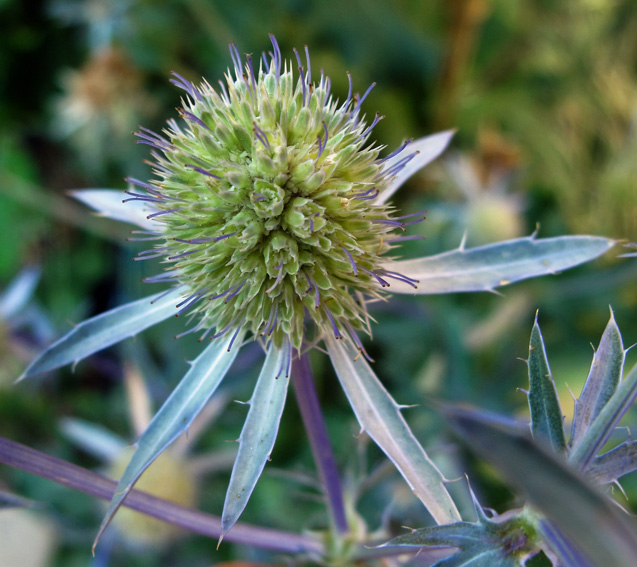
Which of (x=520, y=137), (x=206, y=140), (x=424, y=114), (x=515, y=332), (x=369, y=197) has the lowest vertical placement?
(x=515, y=332)

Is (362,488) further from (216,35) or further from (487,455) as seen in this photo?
(216,35)

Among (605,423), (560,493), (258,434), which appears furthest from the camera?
(258,434)

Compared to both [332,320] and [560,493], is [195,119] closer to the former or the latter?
[332,320]

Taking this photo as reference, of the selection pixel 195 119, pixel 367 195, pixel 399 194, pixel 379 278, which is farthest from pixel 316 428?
pixel 399 194

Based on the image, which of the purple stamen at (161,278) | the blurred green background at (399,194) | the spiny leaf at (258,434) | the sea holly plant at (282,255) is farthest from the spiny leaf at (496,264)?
the blurred green background at (399,194)

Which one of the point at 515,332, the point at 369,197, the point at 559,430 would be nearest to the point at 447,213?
the point at 515,332

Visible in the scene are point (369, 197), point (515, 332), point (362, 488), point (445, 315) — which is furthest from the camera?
point (515, 332)
